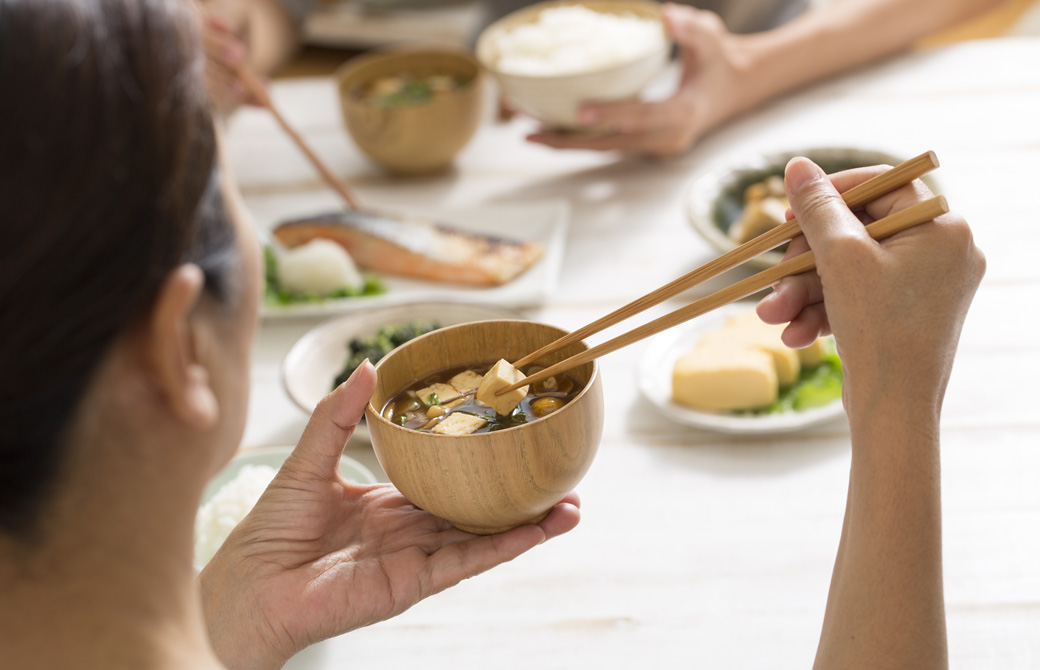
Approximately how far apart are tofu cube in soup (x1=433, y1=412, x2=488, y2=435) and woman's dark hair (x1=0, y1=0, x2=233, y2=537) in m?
0.42

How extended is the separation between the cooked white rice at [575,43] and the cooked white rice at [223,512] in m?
1.23

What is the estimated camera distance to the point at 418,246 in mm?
1983

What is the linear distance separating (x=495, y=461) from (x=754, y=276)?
0.34 m

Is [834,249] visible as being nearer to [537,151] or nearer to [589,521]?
[589,521]

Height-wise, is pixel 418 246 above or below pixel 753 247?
below

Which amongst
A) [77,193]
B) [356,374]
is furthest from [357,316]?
[77,193]

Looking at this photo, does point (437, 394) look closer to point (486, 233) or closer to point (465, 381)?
point (465, 381)

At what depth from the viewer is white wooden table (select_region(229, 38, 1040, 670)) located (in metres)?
1.10

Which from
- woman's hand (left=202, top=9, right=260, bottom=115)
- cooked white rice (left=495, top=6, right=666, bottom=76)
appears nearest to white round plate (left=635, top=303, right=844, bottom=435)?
cooked white rice (left=495, top=6, right=666, bottom=76)

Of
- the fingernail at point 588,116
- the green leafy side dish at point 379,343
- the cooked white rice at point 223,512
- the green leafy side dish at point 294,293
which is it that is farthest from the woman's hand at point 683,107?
the cooked white rice at point 223,512

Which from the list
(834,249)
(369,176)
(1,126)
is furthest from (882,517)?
(369,176)

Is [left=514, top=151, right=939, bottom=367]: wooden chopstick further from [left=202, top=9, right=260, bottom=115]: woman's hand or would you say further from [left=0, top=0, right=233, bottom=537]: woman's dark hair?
[left=202, top=9, right=260, bottom=115]: woman's hand

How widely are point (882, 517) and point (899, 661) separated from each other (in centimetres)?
14

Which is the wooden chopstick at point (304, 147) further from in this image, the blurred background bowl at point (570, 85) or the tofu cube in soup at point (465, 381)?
the tofu cube in soup at point (465, 381)
